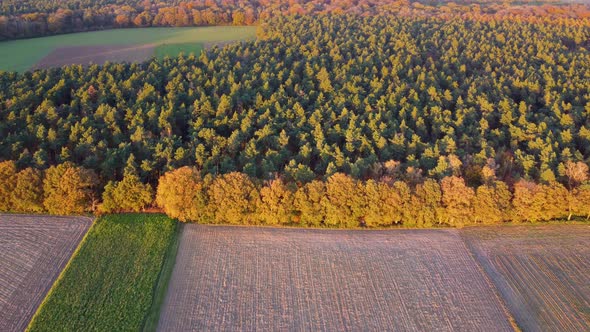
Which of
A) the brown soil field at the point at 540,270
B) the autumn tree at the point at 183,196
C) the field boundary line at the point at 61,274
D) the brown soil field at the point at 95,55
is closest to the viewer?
the field boundary line at the point at 61,274

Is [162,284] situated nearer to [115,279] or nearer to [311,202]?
[115,279]

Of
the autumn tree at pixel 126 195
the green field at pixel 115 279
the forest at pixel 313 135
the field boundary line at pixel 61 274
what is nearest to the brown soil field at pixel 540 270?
the forest at pixel 313 135

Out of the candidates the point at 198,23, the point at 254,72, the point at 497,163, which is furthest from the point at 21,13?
the point at 497,163

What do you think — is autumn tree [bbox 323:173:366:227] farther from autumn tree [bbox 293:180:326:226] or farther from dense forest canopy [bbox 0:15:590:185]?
dense forest canopy [bbox 0:15:590:185]

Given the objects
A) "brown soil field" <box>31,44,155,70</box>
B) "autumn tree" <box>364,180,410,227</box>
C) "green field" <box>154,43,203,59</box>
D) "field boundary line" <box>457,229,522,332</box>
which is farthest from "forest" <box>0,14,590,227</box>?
"brown soil field" <box>31,44,155,70</box>

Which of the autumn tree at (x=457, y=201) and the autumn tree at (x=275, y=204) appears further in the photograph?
the autumn tree at (x=457, y=201)

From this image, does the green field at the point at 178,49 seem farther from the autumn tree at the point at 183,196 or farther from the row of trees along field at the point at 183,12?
the autumn tree at the point at 183,196
